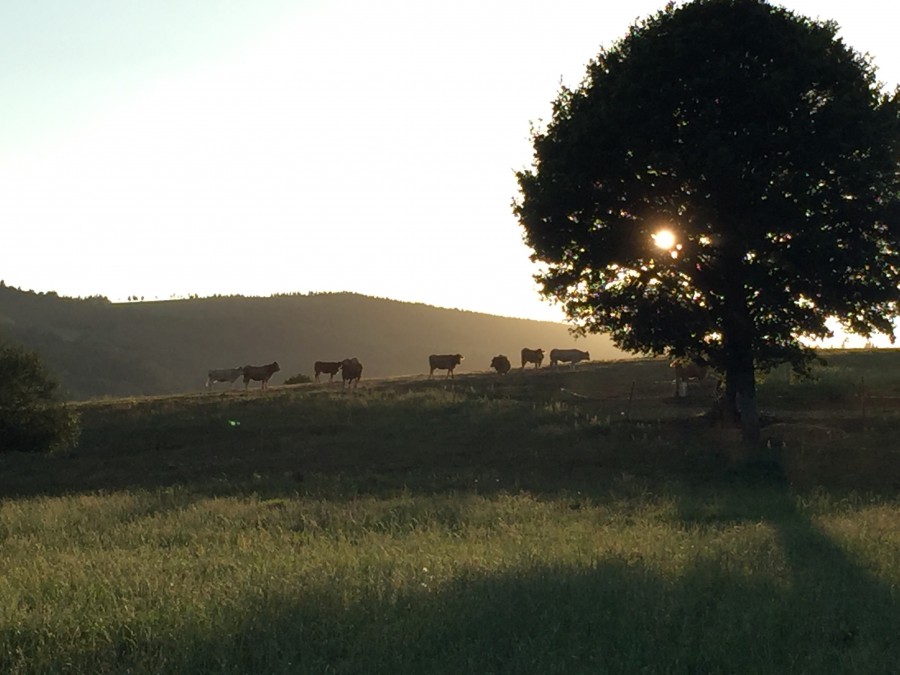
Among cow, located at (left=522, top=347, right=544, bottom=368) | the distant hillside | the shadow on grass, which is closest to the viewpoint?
the shadow on grass

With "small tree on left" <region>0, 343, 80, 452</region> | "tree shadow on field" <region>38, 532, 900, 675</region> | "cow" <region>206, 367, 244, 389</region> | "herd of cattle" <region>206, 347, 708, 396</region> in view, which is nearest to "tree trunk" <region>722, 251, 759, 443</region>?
"herd of cattle" <region>206, 347, 708, 396</region>

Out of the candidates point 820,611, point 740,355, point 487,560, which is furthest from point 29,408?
point 820,611

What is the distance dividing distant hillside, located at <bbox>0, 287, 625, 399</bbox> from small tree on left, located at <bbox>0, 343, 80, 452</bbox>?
76.3m

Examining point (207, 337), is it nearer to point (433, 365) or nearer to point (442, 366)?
point (442, 366)

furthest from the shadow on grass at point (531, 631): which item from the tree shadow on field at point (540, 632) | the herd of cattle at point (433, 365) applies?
the herd of cattle at point (433, 365)

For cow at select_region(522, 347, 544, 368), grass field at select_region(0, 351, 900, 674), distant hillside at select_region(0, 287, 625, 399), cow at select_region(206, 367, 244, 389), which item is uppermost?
distant hillside at select_region(0, 287, 625, 399)

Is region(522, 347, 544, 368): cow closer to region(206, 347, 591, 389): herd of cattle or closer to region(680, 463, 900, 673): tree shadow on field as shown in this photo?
region(206, 347, 591, 389): herd of cattle

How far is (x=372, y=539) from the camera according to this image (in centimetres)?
1492

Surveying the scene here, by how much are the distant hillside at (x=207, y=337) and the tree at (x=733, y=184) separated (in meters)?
89.8

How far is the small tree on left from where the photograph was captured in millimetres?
35688

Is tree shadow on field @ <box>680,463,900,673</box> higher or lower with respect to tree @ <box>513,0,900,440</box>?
lower

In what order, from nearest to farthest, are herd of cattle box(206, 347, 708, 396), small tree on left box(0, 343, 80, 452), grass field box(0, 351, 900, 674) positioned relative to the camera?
grass field box(0, 351, 900, 674) → small tree on left box(0, 343, 80, 452) → herd of cattle box(206, 347, 708, 396)

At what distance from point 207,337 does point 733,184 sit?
452ft

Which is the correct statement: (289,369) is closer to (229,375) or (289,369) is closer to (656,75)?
(229,375)
